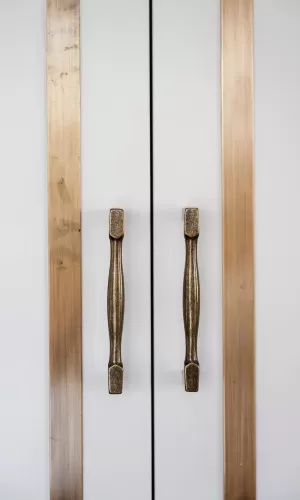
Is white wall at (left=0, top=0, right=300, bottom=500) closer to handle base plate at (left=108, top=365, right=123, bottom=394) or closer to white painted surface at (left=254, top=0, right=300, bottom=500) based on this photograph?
white painted surface at (left=254, top=0, right=300, bottom=500)

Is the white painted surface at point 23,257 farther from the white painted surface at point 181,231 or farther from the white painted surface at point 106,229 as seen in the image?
the white painted surface at point 181,231

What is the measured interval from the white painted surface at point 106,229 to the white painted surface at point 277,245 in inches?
6.3

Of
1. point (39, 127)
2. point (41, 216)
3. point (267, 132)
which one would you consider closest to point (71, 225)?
point (41, 216)

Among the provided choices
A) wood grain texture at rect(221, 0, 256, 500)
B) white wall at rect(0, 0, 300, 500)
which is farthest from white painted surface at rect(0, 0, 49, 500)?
wood grain texture at rect(221, 0, 256, 500)

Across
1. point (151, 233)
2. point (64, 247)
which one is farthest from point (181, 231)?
point (64, 247)

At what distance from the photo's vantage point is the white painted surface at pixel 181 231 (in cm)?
63

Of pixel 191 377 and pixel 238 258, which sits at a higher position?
pixel 238 258

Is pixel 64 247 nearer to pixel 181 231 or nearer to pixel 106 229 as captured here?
pixel 106 229

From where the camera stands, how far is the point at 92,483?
2.09ft

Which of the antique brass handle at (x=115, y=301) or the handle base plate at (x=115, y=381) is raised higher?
the antique brass handle at (x=115, y=301)

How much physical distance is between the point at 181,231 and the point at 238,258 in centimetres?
9

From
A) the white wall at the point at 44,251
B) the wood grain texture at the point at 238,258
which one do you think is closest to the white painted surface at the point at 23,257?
the white wall at the point at 44,251

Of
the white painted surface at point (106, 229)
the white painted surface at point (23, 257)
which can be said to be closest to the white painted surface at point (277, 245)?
the white painted surface at point (106, 229)

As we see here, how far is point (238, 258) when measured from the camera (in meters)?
0.63
